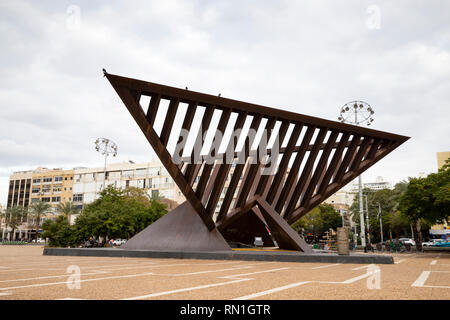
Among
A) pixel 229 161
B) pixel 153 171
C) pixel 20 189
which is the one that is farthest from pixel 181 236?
pixel 20 189

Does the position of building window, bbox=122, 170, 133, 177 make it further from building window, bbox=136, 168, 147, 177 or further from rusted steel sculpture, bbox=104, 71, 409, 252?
rusted steel sculpture, bbox=104, 71, 409, 252

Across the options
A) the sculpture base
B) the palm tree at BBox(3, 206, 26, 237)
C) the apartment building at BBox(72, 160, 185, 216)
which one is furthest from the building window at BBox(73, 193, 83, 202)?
the sculpture base

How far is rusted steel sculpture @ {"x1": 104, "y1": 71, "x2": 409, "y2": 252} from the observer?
1673cm

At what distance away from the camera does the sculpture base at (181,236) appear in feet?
64.3

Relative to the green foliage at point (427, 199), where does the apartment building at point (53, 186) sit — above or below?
above

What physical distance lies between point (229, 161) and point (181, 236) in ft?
16.0

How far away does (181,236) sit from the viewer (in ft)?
65.8

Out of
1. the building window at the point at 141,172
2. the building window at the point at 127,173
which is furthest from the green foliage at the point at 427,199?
the building window at the point at 127,173

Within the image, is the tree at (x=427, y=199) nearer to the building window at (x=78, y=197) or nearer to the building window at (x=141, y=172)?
the building window at (x=141, y=172)

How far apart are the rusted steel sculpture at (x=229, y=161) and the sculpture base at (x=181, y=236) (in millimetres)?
52

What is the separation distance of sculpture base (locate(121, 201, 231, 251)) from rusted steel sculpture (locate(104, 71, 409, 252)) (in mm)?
52
